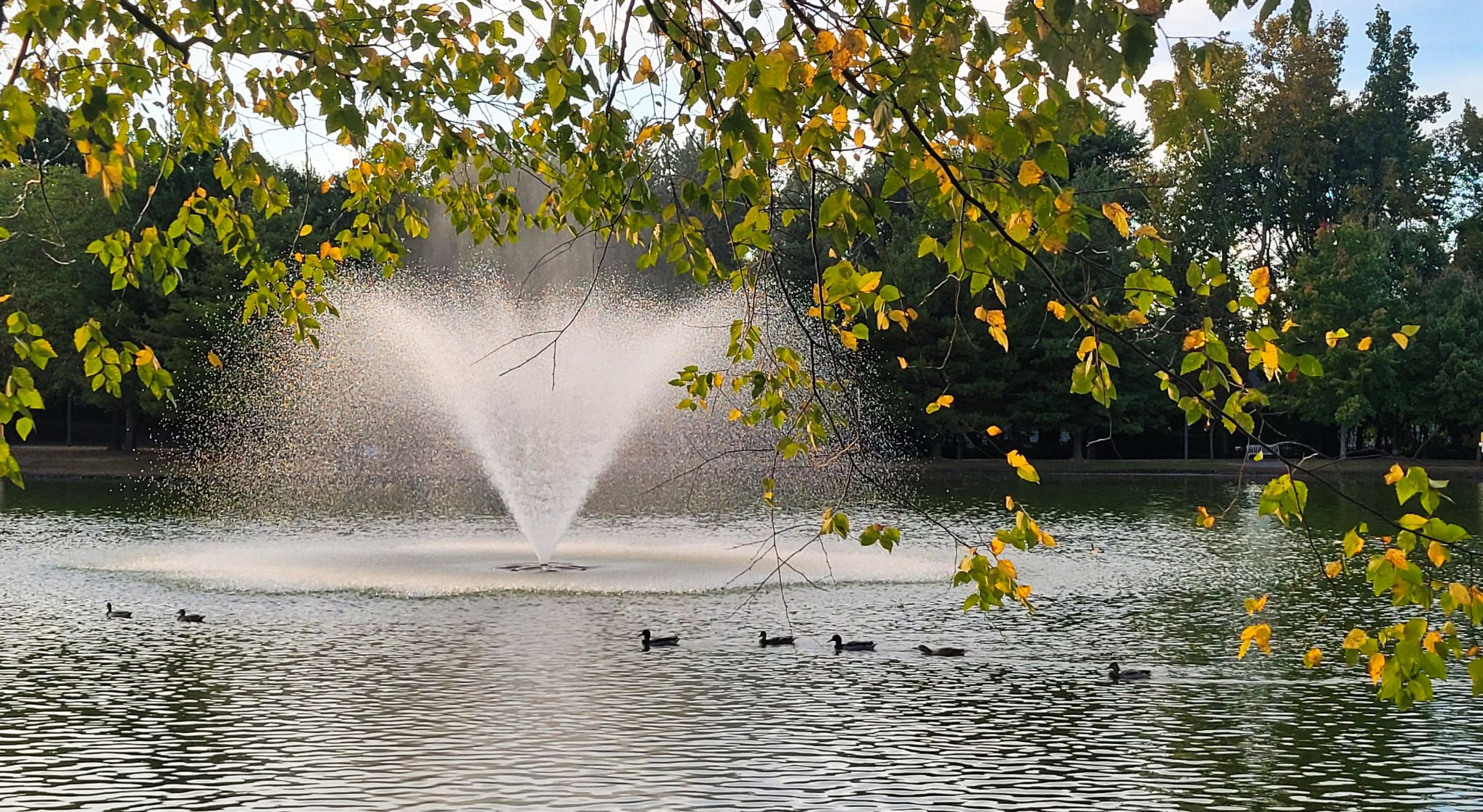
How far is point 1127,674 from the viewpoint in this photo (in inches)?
641

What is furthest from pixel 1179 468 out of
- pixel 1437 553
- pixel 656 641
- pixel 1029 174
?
pixel 1029 174

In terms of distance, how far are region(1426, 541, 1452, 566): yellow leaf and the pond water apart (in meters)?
7.34

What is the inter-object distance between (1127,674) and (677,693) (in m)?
4.64

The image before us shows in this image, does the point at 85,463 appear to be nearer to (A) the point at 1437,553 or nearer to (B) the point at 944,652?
(B) the point at 944,652

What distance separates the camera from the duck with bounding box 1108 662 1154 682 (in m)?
16.2

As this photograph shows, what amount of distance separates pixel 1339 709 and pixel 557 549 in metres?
16.1

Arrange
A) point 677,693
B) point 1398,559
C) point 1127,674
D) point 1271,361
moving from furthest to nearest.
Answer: point 1127,674, point 677,693, point 1398,559, point 1271,361

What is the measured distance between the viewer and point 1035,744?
13.2m

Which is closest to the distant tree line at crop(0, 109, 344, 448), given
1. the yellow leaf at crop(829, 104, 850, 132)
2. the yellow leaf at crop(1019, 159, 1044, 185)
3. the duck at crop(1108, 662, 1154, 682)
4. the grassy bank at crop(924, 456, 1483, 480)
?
the grassy bank at crop(924, 456, 1483, 480)

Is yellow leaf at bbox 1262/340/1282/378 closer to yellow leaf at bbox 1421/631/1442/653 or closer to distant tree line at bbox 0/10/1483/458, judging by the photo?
yellow leaf at bbox 1421/631/1442/653

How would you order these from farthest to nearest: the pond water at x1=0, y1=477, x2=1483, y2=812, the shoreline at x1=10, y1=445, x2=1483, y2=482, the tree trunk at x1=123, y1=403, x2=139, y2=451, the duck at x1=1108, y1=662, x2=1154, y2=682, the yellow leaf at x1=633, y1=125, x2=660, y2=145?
the tree trunk at x1=123, y1=403, x2=139, y2=451
the shoreline at x1=10, y1=445, x2=1483, y2=482
the duck at x1=1108, y1=662, x2=1154, y2=682
the pond water at x1=0, y1=477, x2=1483, y2=812
the yellow leaf at x1=633, y1=125, x2=660, y2=145

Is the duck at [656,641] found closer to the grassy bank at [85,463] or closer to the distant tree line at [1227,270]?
the distant tree line at [1227,270]

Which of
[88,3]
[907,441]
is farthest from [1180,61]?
[907,441]

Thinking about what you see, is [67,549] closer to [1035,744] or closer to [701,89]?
[1035,744]
